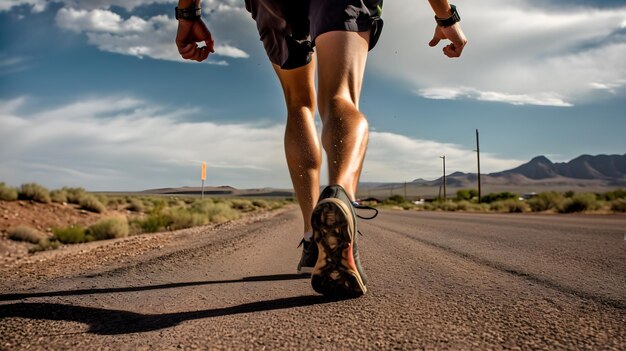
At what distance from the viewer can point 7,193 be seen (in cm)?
1894

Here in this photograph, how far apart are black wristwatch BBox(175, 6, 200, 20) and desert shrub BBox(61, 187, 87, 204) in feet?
74.4

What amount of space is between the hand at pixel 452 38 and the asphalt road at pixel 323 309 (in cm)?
130

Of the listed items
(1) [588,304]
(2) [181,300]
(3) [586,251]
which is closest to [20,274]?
(2) [181,300]

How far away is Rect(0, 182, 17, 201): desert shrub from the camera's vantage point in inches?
Result: 736

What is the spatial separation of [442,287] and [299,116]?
116cm

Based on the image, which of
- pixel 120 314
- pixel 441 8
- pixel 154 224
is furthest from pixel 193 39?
pixel 154 224

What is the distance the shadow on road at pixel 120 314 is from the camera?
1498 mm

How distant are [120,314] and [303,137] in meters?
1.23

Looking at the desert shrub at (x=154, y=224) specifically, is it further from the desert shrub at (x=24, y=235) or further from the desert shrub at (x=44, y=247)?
the desert shrub at (x=44, y=247)

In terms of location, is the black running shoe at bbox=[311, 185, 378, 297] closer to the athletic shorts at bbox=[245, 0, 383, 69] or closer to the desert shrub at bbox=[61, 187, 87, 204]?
the athletic shorts at bbox=[245, 0, 383, 69]

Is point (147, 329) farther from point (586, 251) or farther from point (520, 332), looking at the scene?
point (586, 251)

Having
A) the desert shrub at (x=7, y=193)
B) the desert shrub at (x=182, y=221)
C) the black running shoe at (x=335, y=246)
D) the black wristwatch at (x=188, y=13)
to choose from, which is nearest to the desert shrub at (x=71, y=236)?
the desert shrub at (x=182, y=221)

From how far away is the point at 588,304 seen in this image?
5.66ft

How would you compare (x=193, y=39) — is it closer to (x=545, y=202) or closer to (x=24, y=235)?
(x=24, y=235)
